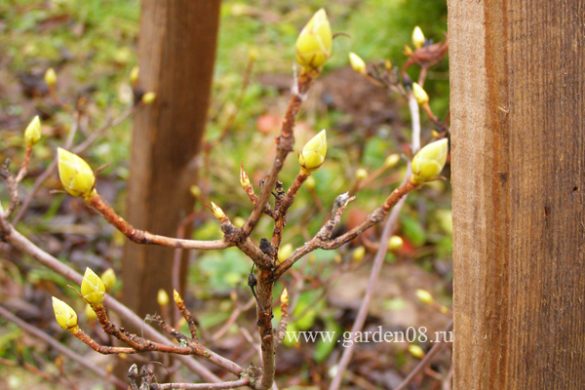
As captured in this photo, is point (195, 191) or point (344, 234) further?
point (195, 191)

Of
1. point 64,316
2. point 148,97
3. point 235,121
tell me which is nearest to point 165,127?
point 148,97

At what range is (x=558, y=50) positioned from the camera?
76 cm

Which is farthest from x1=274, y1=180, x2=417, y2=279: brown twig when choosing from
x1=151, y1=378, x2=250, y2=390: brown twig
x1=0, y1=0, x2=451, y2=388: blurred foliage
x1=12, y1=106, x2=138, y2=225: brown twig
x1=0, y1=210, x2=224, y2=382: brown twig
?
x1=0, y1=0, x2=451, y2=388: blurred foliage

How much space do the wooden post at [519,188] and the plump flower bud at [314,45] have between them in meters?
0.31

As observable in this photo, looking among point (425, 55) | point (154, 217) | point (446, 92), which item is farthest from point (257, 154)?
point (425, 55)

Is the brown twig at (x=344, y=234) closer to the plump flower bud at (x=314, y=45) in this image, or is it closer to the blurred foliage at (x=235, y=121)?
the plump flower bud at (x=314, y=45)

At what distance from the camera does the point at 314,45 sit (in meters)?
0.52

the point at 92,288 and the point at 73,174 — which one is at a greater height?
the point at 73,174

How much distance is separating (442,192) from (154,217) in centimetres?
156

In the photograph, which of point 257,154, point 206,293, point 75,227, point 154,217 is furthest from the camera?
point 257,154

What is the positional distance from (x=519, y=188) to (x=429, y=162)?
0.22m

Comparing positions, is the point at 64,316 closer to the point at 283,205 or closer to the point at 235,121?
the point at 283,205

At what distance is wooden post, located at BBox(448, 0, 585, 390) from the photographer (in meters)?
0.76

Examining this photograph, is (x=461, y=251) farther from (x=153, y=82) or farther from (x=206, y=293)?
(x=206, y=293)
